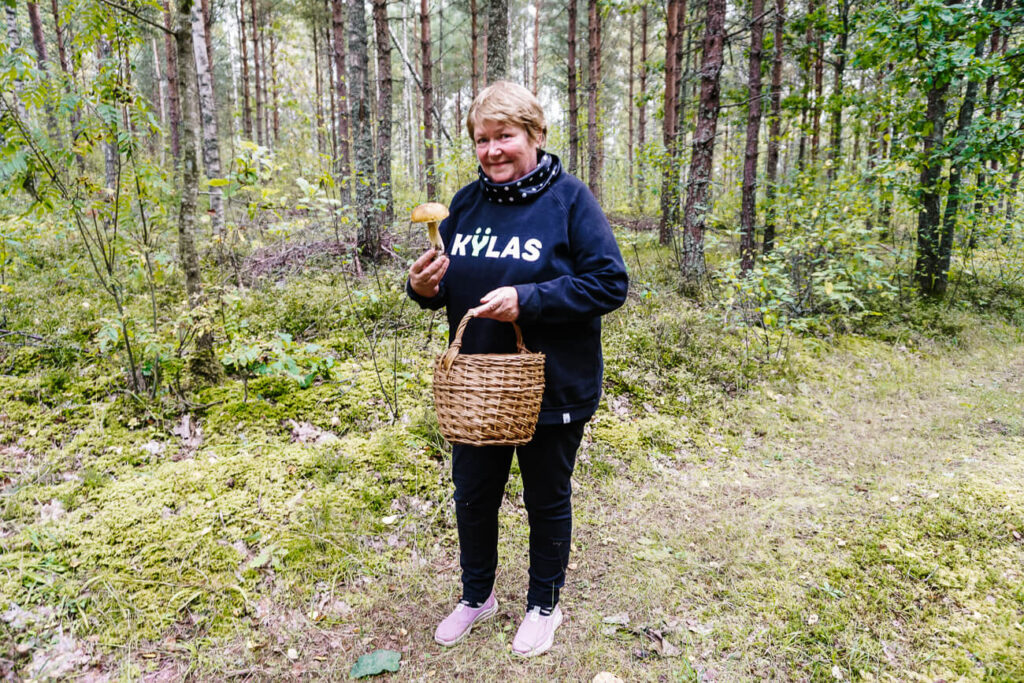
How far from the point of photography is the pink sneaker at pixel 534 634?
7.18 feet

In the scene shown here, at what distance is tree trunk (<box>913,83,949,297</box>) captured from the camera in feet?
25.7

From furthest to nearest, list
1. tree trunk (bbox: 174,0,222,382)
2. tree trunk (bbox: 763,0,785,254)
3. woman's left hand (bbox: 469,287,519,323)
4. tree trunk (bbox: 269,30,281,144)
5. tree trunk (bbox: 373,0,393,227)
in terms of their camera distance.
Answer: tree trunk (bbox: 269,30,281,144) → tree trunk (bbox: 763,0,785,254) → tree trunk (bbox: 373,0,393,227) → tree trunk (bbox: 174,0,222,382) → woman's left hand (bbox: 469,287,519,323)

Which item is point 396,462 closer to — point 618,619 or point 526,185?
point 618,619

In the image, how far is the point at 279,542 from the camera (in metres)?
2.71

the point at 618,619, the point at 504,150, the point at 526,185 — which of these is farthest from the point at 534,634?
the point at 504,150

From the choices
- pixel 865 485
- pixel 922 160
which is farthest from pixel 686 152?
pixel 865 485

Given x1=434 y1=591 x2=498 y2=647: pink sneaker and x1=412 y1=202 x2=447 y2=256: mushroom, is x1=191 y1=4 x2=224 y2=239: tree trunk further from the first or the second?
x1=434 y1=591 x2=498 y2=647: pink sneaker

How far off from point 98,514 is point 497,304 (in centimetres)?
247

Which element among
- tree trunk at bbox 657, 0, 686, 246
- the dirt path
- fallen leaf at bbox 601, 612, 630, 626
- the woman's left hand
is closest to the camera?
the woman's left hand

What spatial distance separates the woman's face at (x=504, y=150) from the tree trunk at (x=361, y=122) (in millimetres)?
5149

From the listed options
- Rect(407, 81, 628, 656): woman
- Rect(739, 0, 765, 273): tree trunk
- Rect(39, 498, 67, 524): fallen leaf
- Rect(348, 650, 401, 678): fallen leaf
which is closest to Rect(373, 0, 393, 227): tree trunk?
Rect(739, 0, 765, 273): tree trunk

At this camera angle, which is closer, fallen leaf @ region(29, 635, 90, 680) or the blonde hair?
the blonde hair

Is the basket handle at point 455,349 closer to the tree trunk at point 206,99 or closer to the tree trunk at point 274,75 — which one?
the tree trunk at point 206,99

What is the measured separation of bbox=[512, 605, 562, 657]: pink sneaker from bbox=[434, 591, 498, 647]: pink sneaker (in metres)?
0.18
